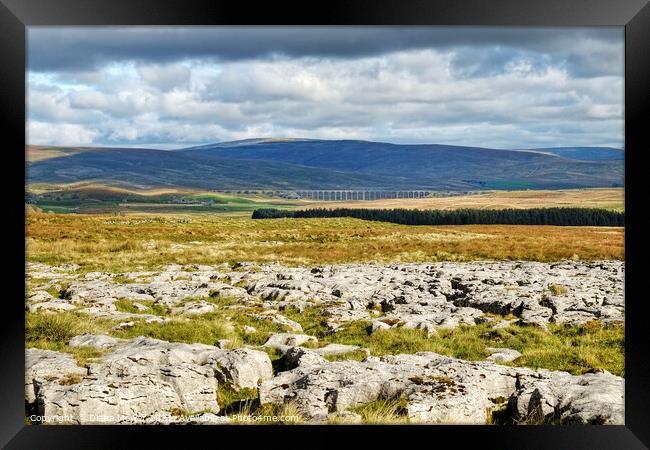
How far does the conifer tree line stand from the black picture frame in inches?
1694

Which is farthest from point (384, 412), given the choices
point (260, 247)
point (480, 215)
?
point (480, 215)

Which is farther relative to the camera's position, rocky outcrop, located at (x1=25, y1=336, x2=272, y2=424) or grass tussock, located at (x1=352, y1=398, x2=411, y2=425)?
rocky outcrop, located at (x1=25, y1=336, x2=272, y2=424)

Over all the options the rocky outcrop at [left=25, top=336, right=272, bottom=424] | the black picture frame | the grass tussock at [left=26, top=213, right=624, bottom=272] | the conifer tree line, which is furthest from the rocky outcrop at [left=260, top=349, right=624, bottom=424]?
the conifer tree line

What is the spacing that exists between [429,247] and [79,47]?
33512 mm

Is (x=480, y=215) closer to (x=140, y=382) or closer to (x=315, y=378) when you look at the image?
(x=315, y=378)

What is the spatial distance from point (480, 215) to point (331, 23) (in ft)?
190

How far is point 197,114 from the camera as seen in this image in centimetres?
8200

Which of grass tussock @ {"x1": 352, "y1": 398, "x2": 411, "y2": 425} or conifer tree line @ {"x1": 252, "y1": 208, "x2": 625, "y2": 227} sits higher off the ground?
conifer tree line @ {"x1": 252, "y1": 208, "x2": 625, "y2": 227}

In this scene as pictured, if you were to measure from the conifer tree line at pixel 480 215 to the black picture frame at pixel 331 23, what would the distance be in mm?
43019

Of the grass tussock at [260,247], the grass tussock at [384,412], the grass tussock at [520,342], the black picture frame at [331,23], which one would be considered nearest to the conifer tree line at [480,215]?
the grass tussock at [260,247]

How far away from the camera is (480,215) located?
207 feet

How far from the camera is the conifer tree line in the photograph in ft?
167

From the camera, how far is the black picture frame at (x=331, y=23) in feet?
23.7

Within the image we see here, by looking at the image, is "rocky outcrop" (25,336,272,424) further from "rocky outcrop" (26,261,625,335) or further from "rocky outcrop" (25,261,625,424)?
"rocky outcrop" (26,261,625,335)
